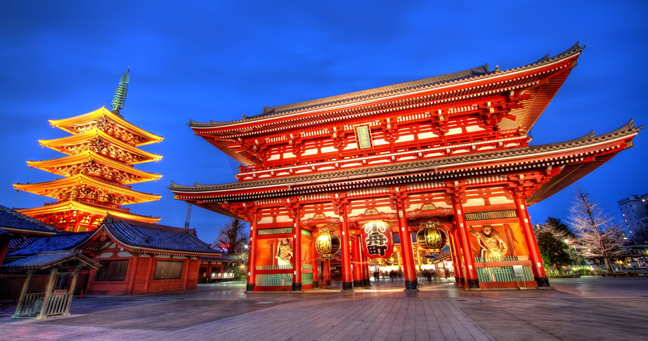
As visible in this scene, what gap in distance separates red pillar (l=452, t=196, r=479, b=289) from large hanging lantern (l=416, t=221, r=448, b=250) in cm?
85

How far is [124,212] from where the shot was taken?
30.2 metres

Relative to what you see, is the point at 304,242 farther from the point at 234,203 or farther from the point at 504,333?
the point at 504,333

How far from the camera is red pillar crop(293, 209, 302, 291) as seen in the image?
14391 mm

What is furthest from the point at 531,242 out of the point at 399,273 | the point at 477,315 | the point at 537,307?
the point at 399,273

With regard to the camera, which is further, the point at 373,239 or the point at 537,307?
the point at 373,239

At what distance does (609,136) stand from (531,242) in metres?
5.16

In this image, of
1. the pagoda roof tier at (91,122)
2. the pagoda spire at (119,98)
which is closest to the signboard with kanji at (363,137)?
the pagoda roof tier at (91,122)

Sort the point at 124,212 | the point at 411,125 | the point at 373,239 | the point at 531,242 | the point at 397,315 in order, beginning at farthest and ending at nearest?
the point at 124,212
the point at 411,125
the point at 373,239
the point at 531,242
the point at 397,315

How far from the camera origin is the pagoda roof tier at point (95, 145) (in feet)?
97.2

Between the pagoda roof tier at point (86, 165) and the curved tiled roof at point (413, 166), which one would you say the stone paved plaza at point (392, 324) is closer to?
the curved tiled roof at point (413, 166)

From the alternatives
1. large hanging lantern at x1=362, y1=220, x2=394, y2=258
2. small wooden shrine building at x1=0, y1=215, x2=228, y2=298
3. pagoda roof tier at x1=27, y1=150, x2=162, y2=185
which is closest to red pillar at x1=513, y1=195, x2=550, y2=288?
large hanging lantern at x1=362, y1=220, x2=394, y2=258

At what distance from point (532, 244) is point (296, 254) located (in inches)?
442

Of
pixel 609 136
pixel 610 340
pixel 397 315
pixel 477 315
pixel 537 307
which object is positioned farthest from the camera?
pixel 609 136

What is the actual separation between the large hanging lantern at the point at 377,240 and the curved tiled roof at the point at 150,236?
44.0 ft
